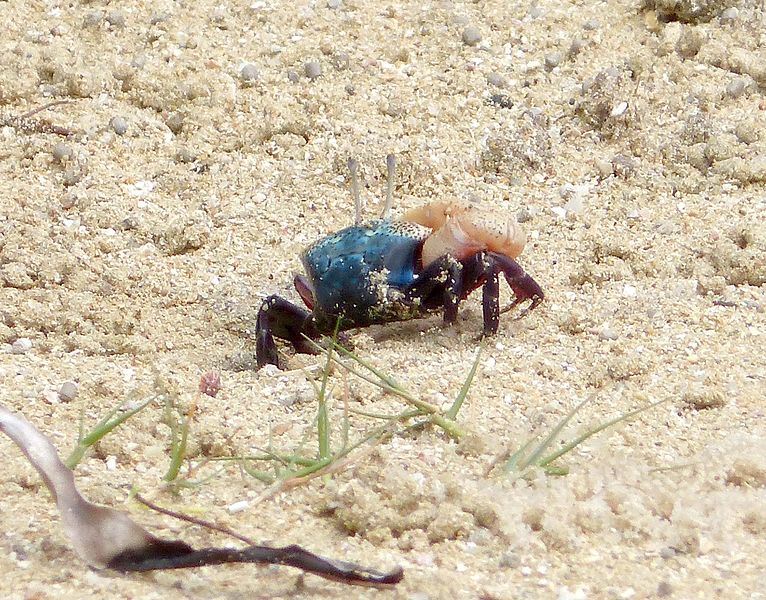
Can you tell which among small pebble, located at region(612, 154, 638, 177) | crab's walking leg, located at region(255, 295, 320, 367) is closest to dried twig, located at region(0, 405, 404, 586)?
crab's walking leg, located at region(255, 295, 320, 367)

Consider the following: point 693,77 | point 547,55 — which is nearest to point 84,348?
point 547,55

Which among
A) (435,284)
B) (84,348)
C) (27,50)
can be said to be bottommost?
(84,348)

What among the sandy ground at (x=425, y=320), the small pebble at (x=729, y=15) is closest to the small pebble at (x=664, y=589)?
the sandy ground at (x=425, y=320)

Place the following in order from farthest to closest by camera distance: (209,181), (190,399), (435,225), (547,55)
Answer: (547,55) < (209,181) < (435,225) < (190,399)

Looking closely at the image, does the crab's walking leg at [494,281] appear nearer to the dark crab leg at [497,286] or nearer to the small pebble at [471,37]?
the dark crab leg at [497,286]

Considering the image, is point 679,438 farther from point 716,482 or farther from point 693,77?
point 693,77

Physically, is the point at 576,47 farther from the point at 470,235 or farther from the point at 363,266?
the point at 363,266
